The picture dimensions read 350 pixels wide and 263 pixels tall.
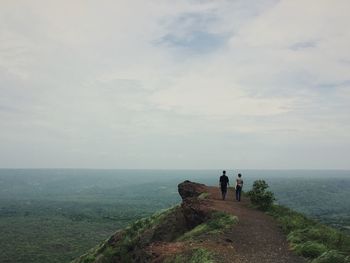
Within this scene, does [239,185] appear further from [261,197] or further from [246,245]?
[246,245]

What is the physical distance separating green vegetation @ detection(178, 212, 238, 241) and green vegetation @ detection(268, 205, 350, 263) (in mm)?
3155

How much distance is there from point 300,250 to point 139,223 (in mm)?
20992

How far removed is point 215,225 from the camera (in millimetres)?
24219

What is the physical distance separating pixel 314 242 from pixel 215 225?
623 centimetres

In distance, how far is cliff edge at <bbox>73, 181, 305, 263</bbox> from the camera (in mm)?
18500

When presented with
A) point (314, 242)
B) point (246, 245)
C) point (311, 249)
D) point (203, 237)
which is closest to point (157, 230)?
point (203, 237)

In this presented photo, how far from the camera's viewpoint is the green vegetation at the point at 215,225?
76.5ft

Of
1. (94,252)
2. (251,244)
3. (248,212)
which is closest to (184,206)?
(248,212)

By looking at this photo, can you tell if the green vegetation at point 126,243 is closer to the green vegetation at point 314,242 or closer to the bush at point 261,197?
the bush at point 261,197

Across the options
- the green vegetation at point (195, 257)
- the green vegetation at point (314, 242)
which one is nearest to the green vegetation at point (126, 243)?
the green vegetation at point (314, 242)

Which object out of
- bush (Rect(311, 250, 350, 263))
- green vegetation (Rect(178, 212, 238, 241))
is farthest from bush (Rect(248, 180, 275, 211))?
bush (Rect(311, 250, 350, 263))

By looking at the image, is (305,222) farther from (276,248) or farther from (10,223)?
(10,223)

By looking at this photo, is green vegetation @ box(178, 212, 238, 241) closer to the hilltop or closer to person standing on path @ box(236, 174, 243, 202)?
the hilltop

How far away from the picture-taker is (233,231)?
22.8 meters
